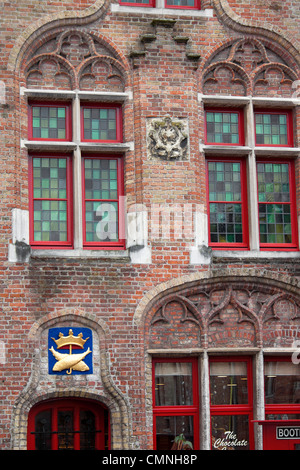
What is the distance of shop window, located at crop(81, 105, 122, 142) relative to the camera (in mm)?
15148

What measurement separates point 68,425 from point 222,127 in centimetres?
557

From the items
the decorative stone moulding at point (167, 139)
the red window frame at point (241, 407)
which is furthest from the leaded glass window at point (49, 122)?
the red window frame at point (241, 407)

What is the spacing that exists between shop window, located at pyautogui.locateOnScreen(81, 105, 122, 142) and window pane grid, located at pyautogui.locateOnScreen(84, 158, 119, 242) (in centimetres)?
38

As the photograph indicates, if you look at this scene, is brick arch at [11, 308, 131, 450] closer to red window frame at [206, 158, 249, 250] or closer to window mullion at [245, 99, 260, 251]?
red window frame at [206, 158, 249, 250]

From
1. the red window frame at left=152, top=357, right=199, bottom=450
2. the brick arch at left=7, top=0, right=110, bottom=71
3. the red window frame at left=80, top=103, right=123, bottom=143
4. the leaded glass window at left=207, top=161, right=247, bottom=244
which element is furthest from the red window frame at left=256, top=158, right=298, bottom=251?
the brick arch at left=7, top=0, right=110, bottom=71

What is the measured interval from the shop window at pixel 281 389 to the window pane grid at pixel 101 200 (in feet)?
10.9

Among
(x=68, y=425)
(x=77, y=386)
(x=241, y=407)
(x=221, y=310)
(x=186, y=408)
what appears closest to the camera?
(x=77, y=386)

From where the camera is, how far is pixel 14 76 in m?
14.8

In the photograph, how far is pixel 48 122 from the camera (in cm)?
1505

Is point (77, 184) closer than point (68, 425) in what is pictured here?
No

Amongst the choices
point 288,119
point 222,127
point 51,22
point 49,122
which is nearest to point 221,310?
point 222,127

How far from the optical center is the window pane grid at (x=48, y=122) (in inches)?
590

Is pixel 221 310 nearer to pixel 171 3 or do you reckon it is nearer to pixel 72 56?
pixel 72 56
